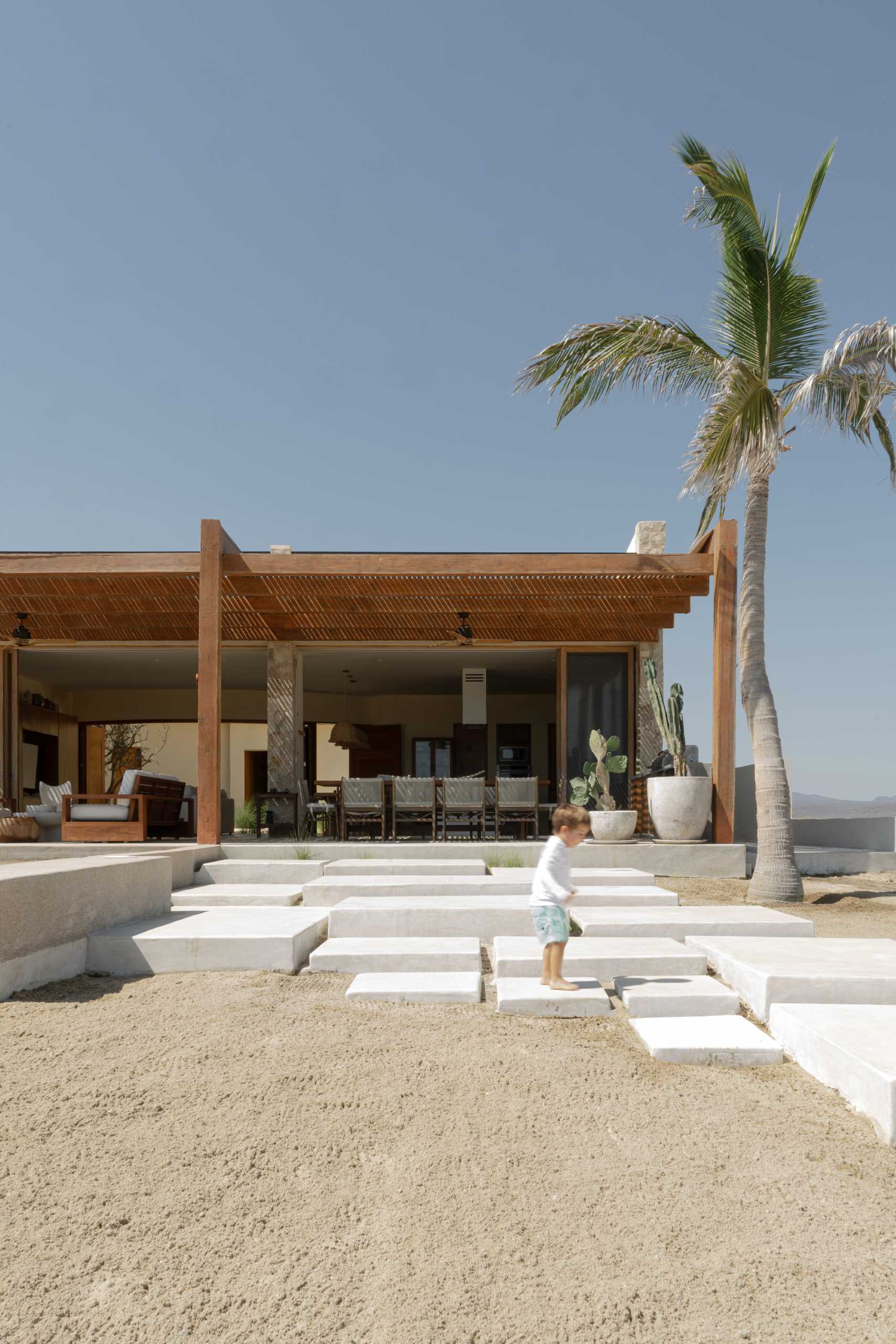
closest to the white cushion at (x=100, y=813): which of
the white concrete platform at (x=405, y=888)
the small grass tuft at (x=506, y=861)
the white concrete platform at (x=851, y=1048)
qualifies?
the white concrete platform at (x=405, y=888)

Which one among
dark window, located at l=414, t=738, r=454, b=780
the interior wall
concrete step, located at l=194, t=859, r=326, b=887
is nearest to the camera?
concrete step, located at l=194, t=859, r=326, b=887

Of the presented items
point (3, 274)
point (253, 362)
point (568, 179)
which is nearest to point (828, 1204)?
point (568, 179)

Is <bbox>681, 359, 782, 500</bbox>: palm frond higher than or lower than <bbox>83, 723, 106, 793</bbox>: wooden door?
higher

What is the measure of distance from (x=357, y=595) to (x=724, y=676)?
438 centimetres

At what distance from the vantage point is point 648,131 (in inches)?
421

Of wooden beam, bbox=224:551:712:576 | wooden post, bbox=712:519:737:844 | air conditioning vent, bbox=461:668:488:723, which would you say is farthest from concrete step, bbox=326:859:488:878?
air conditioning vent, bbox=461:668:488:723

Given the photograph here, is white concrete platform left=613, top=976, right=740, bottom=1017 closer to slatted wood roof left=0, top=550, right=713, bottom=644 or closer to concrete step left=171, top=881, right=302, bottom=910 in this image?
concrete step left=171, top=881, right=302, bottom=910

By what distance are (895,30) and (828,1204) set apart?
493 inches

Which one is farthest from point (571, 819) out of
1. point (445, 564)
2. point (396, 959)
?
point (445, 564)

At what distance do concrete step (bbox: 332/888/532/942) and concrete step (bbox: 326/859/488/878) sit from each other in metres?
1.85

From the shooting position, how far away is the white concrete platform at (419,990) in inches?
159

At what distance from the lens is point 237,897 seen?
258 inches

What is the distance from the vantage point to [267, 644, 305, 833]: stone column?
12.0 metres

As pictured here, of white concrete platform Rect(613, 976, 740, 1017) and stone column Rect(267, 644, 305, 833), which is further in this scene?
stone column Rect(267, 644, 305, 833)
